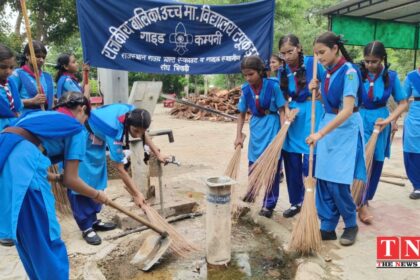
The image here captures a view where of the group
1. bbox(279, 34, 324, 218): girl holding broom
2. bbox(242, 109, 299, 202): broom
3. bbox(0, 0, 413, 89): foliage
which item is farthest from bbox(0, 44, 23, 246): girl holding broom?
bbox(0, 0, 413, 89): foliage

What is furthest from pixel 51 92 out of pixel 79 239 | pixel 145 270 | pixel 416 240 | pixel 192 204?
pixel 416 240

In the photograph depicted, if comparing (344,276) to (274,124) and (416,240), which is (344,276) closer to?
(416,240)

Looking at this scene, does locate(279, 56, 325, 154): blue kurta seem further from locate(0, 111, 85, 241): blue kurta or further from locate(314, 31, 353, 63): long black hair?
locate(0, 111, 85, 241): blue kurta

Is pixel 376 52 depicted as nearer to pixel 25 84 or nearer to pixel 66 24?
pixel 25 84

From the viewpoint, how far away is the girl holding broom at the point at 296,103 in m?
3.36

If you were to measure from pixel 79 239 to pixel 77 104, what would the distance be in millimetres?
1654

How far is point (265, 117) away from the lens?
3518mm

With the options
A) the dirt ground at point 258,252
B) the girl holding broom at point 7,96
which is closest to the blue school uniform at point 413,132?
the dirt ground at point 258,252

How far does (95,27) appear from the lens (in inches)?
148

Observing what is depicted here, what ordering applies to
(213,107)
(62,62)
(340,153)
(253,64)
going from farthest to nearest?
(213,107) → (62,62) → (253,64) → (340,153)

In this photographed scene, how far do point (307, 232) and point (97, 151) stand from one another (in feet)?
6.18

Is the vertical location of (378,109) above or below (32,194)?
above

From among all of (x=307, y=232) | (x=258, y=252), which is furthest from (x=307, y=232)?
(x=258, y=252)

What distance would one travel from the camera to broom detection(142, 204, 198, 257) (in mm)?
2926
